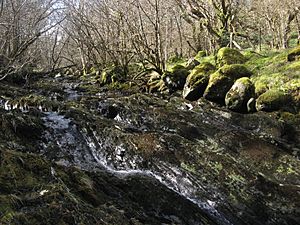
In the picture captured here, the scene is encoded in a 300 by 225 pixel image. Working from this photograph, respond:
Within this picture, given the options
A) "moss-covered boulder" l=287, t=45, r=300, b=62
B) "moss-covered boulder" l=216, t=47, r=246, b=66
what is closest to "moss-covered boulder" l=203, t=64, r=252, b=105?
"moss-covered boulder" l=287, t=45, r=300, b=62

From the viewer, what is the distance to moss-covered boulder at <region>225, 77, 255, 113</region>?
11527 mm

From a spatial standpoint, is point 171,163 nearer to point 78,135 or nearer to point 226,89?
point 78,135

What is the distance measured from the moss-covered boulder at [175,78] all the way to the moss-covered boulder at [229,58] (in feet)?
5.55

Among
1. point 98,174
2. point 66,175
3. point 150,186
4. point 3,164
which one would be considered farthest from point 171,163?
point 3,164

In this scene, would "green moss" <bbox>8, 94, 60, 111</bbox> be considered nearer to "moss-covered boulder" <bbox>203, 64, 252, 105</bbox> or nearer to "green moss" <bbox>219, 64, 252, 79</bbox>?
"moss-covered boulder" <bbox>203, 64, 252, 105</bbox>

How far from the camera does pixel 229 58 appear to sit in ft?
52.7

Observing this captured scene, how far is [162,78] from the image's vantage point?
52.4 feet

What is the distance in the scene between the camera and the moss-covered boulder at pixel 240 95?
454 inches

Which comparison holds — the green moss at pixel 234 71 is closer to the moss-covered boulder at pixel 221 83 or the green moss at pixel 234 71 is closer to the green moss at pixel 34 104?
the moss-covered boulder at pixel 221 83

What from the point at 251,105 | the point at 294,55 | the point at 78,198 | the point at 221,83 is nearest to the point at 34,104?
the point at 221,83

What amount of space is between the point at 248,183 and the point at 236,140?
2484 millimetres

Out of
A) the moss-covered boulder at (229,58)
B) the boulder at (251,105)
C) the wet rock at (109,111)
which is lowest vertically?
the boulder at (251,105)

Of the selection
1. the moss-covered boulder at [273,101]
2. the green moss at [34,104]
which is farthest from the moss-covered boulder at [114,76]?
the moss-covered boulder at [273,101]

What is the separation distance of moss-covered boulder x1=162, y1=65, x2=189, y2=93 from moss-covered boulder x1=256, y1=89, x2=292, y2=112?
4650mm
